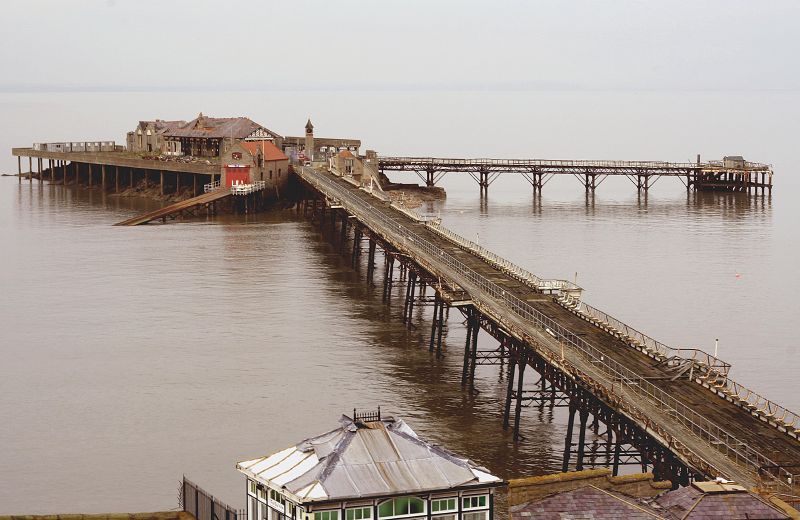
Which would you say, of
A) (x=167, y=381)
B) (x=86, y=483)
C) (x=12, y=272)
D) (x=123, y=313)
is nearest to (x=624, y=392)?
(x=86, y=483)

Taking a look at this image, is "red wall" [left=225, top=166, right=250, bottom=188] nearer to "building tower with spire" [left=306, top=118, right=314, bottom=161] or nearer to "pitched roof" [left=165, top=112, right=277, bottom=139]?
"pitched roof" [left=165, top=112, right=277, bottom=139]

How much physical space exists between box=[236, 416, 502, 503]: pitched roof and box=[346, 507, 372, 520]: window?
335 millimetres

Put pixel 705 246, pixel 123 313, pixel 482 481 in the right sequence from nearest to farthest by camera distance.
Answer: pixel 482 481
pixel 123 313
pixel 705 246

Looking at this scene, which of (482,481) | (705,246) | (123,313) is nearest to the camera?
(482,481)

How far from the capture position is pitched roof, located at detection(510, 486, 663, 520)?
26.6 m

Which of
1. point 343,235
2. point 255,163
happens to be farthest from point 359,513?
point 255,163

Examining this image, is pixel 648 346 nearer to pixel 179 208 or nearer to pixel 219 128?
pixel 179 208

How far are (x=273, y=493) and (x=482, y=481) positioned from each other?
13.3 feet

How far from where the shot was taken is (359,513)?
2577 centimetres

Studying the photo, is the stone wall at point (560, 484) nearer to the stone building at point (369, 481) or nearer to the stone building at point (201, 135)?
the stone building at point (369, 481)

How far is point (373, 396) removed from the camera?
50594 millimetres

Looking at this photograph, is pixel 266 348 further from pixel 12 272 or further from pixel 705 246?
pixel 705 246

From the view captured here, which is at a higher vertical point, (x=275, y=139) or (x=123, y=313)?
(x=275, y=139)

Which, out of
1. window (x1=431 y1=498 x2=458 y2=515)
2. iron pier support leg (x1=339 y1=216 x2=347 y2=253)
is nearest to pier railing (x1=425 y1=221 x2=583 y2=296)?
iron pier support leg (x1=339 y1=216 x2=347 y2=253)
